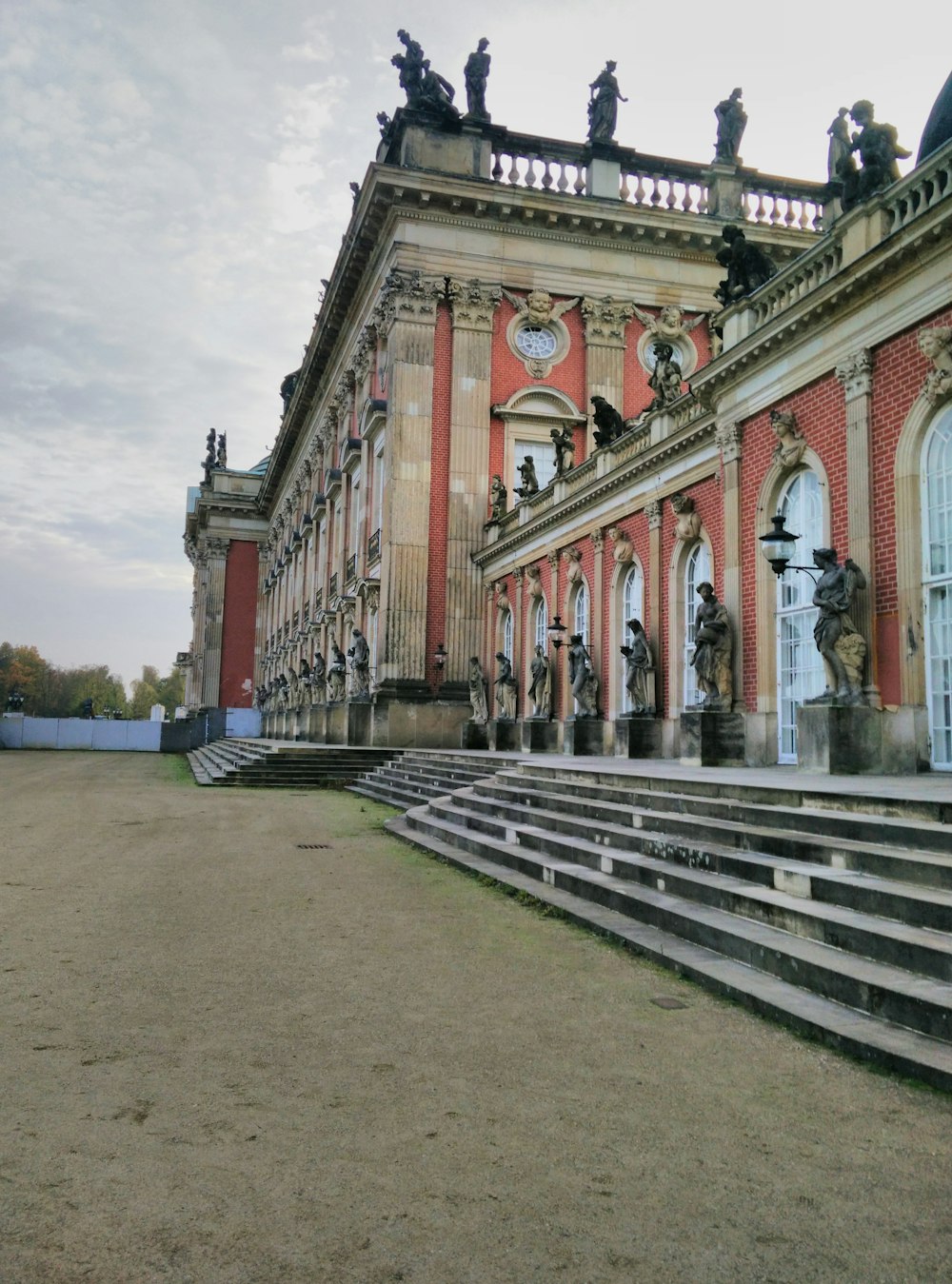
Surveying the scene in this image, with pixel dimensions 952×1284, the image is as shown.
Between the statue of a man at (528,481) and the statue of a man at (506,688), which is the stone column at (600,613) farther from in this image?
the statue of a man at (528,481)

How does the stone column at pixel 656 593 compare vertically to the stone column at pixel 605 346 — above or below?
below

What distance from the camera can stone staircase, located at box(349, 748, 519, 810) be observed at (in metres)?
17.9

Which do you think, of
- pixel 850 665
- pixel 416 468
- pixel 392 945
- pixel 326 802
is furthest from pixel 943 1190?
pixel 416 468

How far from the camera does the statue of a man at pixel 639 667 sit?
18.8 m

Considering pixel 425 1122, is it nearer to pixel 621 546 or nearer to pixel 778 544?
pixel 778 544

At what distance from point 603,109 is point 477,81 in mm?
A: 3918

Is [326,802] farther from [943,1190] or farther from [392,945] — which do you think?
[943,1190]

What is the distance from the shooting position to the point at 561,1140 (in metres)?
3.77

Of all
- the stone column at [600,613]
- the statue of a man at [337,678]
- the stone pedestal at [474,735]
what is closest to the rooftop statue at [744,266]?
the stone column at [600,613]

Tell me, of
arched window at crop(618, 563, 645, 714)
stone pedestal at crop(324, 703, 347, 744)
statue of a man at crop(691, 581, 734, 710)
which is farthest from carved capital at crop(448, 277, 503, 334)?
statue of a man at crop(691, 581, 734, 710)

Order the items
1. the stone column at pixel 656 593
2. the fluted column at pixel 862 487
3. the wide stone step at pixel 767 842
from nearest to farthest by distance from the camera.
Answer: the wide stone step at pixel 767 842, the fluted column at pixel 862 487, the stone column at pixel 656 593

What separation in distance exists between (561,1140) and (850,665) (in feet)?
29.4

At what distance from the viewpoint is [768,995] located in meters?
5.42

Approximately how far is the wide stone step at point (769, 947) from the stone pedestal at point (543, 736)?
13.1 m
